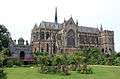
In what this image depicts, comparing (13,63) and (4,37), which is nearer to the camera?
(13,63)

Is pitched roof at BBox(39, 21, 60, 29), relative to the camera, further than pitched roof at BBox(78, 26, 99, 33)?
No

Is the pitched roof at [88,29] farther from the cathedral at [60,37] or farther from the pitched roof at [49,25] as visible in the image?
the pitched roof at [49,25]

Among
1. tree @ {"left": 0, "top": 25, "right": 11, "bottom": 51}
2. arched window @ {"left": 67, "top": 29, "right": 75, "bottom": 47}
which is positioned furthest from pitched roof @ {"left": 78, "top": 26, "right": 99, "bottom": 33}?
tree @ {"left": 0, "top": 25, "right": 11, "bottom": 51}

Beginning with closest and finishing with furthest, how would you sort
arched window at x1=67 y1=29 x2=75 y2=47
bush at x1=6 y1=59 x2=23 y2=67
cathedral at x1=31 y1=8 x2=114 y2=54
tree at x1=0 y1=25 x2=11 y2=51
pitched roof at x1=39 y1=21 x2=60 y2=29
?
1. bush at x1=6 y1=59 x2=23 y2=67
2. tree at x1=0 y1=25 x2=11 y2=51
3. cathedral at x1=31 y1=8 x2=114 y2=54
4. arched window at x1=67 y1=29 x2=75 y2=47
5. pitched roof at x1=39 y1=21 x2=60 y2=29

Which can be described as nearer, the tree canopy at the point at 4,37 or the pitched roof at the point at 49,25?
the tree canopy at the point at 4,37

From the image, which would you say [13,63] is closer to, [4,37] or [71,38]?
[4,37]

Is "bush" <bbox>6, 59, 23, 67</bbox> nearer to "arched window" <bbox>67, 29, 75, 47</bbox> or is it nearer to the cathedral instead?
the cathedral

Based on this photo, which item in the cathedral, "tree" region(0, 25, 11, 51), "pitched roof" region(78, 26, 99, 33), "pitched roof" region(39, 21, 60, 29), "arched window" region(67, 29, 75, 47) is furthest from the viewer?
"pitched roof" region(78, 26, 99, 33)

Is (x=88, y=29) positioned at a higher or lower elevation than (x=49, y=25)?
lower

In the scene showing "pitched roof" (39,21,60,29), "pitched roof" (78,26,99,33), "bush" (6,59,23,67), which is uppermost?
"pitched roof" (39,21,60,29)

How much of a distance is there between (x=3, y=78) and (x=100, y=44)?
77.6 m

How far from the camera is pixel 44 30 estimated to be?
95062 mm

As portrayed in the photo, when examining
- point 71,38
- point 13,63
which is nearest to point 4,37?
point 13,63

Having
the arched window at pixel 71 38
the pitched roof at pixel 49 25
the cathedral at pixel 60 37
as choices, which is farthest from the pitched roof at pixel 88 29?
the pitched roof at pixel 49 25
